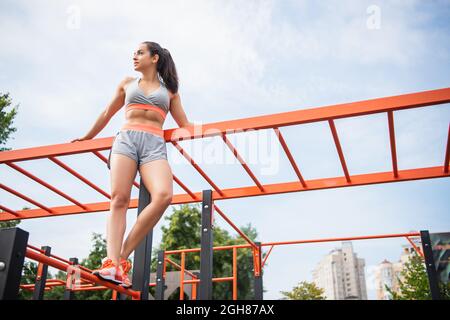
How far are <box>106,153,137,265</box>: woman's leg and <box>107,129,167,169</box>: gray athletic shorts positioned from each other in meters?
0.04

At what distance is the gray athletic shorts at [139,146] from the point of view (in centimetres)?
248

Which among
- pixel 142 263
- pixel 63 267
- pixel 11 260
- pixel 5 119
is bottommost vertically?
pixel 11 260

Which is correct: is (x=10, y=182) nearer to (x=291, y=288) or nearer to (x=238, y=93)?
(x=291, y=288)

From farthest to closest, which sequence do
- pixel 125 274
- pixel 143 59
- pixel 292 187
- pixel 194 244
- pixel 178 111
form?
pixel 194 244 → pixel 292 187 → pixel 178 111 → pixel 143 59 → pixel 125 274

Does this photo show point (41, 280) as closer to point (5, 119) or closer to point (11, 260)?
point (11, 260)

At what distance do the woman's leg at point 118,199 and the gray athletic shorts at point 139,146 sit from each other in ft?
0.13

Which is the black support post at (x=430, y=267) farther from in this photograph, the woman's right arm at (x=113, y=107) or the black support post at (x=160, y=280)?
the woman's right arm at (x=113, y=107)

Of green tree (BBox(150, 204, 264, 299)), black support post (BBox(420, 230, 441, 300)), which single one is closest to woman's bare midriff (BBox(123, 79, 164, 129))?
black support post (BBox(420, 230, 441, 300))

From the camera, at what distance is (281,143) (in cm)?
299

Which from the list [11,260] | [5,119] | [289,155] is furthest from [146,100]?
[5,119]

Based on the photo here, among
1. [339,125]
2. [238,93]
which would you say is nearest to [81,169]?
[339,125]

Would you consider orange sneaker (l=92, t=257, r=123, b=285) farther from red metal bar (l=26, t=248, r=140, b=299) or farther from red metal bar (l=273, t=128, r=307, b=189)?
red metal bar (l=273, t=128, r=307, b=189)

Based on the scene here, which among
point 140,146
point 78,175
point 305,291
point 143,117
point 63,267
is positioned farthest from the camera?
point 305,291

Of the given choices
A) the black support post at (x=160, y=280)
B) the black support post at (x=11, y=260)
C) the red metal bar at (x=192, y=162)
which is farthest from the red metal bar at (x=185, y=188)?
the black support post at (x=11, y=260)
